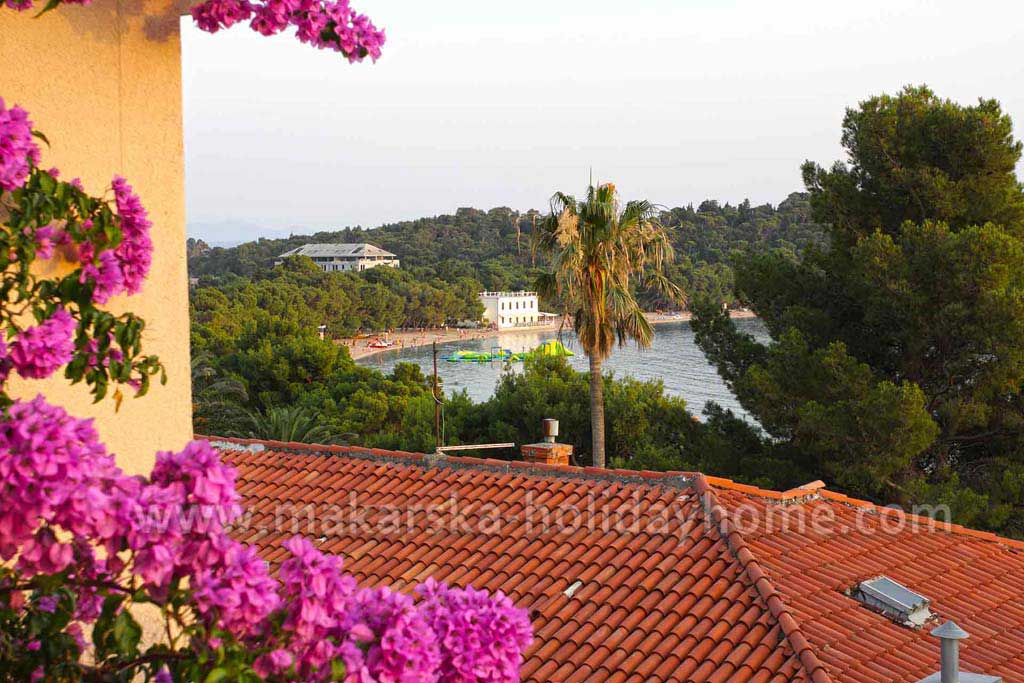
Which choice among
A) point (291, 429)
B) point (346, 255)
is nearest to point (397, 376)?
point (291, 429)

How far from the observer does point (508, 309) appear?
126562 mm

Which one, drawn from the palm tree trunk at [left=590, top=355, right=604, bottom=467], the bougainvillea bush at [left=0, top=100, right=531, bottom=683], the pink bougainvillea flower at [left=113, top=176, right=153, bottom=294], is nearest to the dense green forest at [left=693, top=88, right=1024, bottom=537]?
the palm tree trunk at [left=590, top=355, right=604, bottom=467]

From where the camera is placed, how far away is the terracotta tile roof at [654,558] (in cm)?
688

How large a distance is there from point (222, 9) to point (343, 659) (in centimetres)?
194

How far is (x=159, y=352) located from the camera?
3297 mm

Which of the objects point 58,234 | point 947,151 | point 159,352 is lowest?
point 159,352

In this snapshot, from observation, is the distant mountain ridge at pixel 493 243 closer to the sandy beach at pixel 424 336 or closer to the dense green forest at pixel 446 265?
the dense green forest at pixel 446 265

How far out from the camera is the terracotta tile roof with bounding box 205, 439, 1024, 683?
6.88 metres

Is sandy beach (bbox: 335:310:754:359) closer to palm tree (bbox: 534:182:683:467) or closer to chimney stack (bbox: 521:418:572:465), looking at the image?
palm tree (bbox: 534:182:683:467)

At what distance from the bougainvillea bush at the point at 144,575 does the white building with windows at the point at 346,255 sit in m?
134

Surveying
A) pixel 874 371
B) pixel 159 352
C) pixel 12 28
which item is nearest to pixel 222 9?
pixel 12 28

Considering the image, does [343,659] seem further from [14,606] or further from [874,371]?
[874,371]

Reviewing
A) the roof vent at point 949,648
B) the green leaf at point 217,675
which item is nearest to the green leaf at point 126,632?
→ the green leaf at point 217,675

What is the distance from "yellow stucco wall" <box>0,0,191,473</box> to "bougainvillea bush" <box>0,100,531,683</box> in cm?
75
